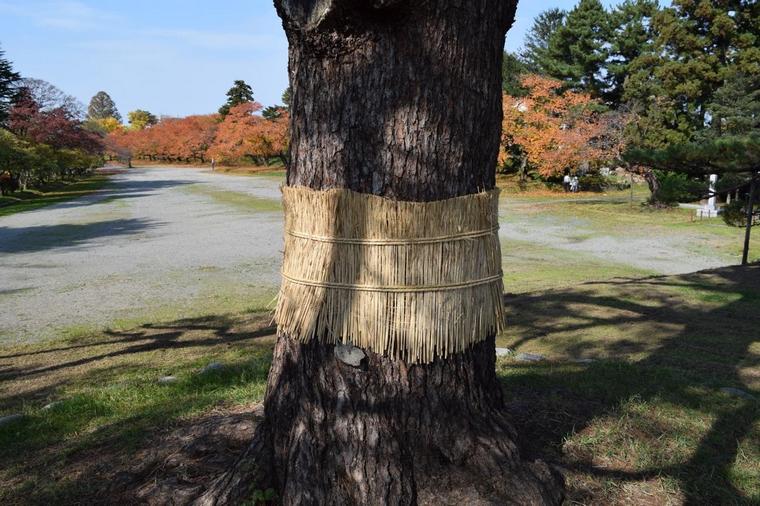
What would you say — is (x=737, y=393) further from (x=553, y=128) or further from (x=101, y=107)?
(x=101, y=107)

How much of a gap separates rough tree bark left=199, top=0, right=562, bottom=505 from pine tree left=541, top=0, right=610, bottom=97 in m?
33.4

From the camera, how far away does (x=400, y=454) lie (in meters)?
2.05

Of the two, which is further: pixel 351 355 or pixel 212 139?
pixel 212 139

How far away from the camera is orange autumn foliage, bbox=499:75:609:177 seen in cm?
2500

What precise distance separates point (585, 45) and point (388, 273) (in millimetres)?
34757

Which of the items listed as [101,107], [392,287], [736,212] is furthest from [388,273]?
[101,107]

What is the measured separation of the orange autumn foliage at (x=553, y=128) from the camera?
82.0 ft

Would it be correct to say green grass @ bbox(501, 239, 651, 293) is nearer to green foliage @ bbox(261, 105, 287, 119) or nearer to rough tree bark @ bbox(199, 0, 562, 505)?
rough tree bark @ bbox(199, 0, 562, 505)

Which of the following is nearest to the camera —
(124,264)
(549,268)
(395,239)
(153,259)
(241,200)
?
(395,239)

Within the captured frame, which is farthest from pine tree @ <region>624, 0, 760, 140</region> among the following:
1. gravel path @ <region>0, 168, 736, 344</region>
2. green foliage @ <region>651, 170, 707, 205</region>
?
green foliage @ <region>651, 170, 707, 205</region>

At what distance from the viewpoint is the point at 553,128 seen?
26.6m

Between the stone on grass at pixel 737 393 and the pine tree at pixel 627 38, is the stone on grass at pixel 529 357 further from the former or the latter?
the pine tree at pixel 627 38

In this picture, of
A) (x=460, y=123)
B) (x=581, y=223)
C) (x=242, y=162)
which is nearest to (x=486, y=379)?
(x=460, y=123)

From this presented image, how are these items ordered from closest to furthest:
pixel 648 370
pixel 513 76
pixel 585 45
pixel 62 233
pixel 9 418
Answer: pixel 9 418, pixel 648 370, pixel 62 233, pixel 585 45, pixel 513 76
